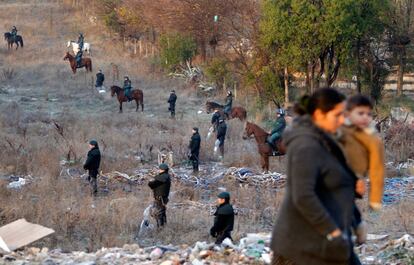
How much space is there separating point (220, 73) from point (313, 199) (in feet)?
81.8

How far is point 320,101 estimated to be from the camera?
334 centimetres

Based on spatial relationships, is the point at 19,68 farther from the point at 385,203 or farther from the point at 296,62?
the point at 385,203

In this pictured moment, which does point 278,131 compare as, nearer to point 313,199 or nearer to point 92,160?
point 92,160

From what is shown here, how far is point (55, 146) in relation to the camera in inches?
623

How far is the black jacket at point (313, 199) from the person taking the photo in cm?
315

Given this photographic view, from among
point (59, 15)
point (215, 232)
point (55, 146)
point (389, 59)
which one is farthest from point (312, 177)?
point (59, 15)

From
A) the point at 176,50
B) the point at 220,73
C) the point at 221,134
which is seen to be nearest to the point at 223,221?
the point at 221,134

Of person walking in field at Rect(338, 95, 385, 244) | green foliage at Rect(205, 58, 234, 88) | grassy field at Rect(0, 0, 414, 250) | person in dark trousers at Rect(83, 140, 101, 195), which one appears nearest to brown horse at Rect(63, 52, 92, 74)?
grassy field at Rect(0, 0, 414, 250)

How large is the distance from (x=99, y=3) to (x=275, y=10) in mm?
17723

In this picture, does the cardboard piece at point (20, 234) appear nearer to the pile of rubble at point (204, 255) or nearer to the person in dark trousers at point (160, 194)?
the pile of rubble at point (204, 255)

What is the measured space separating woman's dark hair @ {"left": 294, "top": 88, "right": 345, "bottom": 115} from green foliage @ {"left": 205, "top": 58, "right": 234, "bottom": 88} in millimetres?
24536

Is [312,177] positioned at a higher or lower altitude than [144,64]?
lower

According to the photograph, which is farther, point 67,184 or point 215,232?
point 67,184

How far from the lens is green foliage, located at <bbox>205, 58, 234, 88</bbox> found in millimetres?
27891
